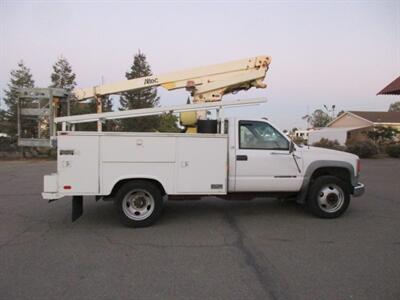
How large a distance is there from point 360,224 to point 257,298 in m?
4.14

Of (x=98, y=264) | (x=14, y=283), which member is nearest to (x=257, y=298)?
(x=98, y=264)

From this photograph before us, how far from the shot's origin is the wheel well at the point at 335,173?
26.2 feet

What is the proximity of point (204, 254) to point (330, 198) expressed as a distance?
3.47m

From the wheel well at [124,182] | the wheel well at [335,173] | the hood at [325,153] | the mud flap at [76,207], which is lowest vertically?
the mud flap at [76,207]

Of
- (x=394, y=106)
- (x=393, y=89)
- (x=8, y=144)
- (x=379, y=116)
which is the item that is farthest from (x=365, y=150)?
(x=394, y=106)

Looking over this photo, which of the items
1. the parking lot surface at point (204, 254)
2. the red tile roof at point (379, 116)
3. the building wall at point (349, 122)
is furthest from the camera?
the building wall at point (349, 122)

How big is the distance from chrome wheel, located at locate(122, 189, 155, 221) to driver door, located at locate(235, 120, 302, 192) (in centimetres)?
173

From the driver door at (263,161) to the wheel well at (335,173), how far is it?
48 centimetres

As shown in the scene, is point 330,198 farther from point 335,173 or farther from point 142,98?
point 142,98

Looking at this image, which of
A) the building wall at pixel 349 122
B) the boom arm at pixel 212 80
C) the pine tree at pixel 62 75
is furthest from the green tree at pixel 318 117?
the boom arm at pixel 212 80

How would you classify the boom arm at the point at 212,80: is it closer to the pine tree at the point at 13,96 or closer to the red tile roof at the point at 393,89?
the red tile roof at the point at 393,89

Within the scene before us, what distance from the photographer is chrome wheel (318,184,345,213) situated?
7.86 meters

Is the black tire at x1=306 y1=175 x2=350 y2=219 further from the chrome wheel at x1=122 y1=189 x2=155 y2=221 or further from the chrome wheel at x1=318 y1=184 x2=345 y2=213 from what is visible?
the chrome wheel at x1=122 y1=189 x2=155 y2=221

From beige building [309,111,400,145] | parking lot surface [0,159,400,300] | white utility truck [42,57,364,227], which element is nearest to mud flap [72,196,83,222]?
white utility truck [42,57,364,227]
